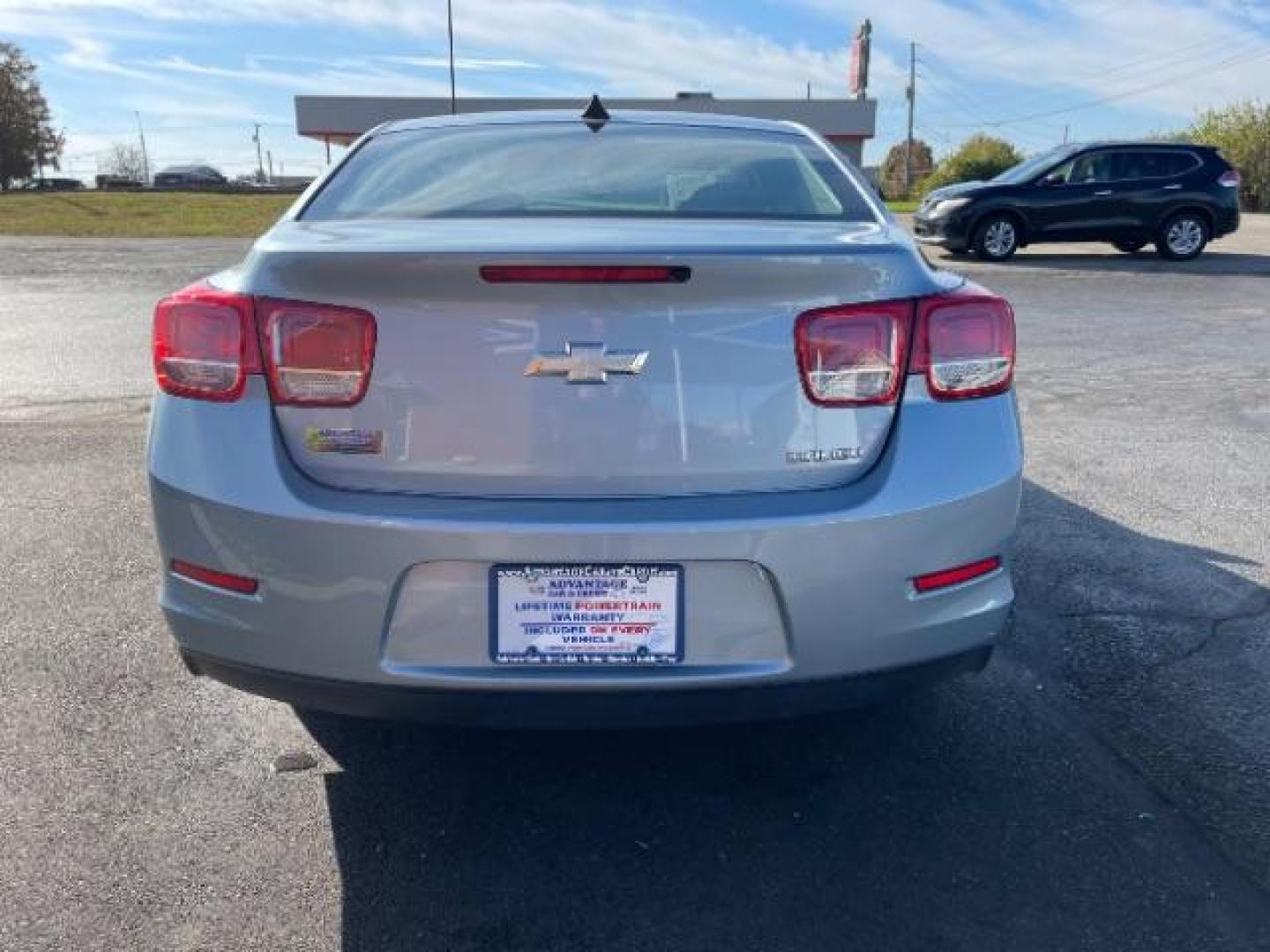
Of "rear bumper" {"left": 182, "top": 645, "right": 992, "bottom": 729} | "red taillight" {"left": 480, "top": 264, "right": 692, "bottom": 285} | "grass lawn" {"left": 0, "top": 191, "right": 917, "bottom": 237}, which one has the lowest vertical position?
"rear bumper" {"left": 182, "top": 645, "right": 992, "bottom": 729}

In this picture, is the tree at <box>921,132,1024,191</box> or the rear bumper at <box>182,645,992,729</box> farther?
the tree at <box>921,132,1024,191</box>

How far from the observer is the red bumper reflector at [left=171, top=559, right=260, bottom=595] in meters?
2.22

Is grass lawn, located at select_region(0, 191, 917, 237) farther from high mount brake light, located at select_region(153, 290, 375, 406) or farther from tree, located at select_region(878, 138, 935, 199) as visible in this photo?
tree, located at select_region(878, 138, 935, 199)

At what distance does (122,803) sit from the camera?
8.55 ft

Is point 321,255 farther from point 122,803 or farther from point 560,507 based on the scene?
point 122,803

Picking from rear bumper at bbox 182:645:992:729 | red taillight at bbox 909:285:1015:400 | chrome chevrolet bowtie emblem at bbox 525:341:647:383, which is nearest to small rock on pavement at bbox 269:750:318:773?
rear bumper at bbox 182:645:992:729

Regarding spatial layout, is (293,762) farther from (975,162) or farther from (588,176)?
(975,162)

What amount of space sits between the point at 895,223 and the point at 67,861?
7.86 feet

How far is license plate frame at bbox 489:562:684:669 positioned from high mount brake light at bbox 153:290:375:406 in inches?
19.3

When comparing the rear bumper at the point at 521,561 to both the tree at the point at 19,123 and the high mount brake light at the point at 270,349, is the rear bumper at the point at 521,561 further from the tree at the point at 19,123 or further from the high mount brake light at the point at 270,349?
the tree at the point at 19,123

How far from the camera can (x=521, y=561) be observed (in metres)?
2.12

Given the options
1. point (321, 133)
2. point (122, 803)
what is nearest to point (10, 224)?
point (321, 133)

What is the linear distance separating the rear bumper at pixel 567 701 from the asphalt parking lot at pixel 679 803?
1.26 feet

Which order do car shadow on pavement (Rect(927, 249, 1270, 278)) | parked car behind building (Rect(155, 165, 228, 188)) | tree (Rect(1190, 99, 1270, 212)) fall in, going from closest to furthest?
1. car shadow on pavement (Rect(927, 249, 1270, 278))
2. tree (Rect(1190, 99, 1270, 212))
3. parked car behind building (Rect(155, 165, 228, 188))
